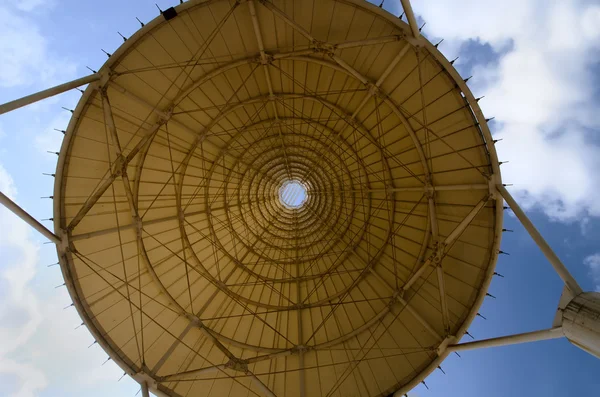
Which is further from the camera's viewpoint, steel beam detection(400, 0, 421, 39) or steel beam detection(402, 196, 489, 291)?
steel beam detection(402, 196, 489, 291)

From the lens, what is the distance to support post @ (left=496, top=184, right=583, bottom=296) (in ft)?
32.6

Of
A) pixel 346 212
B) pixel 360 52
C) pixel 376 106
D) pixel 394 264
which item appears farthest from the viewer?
pixel 346 212

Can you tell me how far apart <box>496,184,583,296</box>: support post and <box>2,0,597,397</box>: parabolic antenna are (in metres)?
0.09

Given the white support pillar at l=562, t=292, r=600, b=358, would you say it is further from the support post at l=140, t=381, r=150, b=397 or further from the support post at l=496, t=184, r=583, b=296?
the support post at l=140, t=381, r=150, b=397

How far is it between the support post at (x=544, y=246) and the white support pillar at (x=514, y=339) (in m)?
1.35

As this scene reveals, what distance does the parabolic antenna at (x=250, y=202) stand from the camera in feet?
48.9

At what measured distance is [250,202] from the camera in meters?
25.5

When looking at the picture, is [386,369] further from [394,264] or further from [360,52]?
[360,52]

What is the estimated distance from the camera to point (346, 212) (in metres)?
24.0

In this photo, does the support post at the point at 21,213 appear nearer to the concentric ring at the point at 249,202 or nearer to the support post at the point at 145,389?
the concentric ring at the point at 249,202

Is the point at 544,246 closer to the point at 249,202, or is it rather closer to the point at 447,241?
the point at 447,241

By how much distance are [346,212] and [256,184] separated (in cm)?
742

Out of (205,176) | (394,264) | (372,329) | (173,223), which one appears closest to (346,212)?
(394,264)

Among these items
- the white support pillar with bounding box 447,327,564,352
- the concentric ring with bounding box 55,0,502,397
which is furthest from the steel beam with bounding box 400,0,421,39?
the white support pillar with bounding box 447,327,564,352
